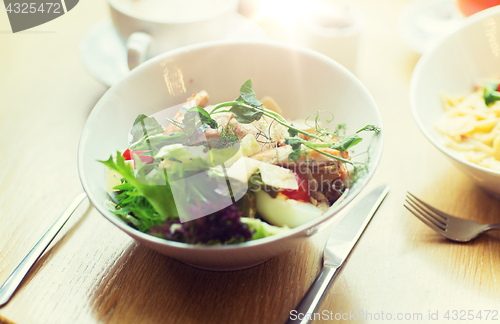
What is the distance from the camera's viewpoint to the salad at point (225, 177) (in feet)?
1.86

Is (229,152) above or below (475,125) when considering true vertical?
above

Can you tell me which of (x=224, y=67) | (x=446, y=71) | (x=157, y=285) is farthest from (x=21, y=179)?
(x=446, y=71)

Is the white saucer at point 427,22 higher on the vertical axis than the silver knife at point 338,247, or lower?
higher

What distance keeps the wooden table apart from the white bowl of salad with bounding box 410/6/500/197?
0.07m

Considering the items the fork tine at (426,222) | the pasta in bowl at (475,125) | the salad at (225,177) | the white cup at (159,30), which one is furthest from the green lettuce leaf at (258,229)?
the white cup at (159,30)

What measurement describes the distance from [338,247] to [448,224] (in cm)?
27

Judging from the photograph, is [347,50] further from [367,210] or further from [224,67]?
[367,210]

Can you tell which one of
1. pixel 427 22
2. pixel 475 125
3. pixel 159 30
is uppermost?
pixel 159 30

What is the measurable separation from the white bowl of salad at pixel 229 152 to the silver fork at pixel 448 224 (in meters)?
0.22

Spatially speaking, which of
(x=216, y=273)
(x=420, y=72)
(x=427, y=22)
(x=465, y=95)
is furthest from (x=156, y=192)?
(x=427, y=22)

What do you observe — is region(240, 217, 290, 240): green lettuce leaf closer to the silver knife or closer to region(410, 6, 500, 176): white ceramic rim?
the silver knife

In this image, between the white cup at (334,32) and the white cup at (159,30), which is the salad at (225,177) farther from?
the white cup at (334,32)

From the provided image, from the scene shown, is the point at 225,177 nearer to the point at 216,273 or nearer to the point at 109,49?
the point at 216,273

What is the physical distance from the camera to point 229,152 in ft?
2.20
